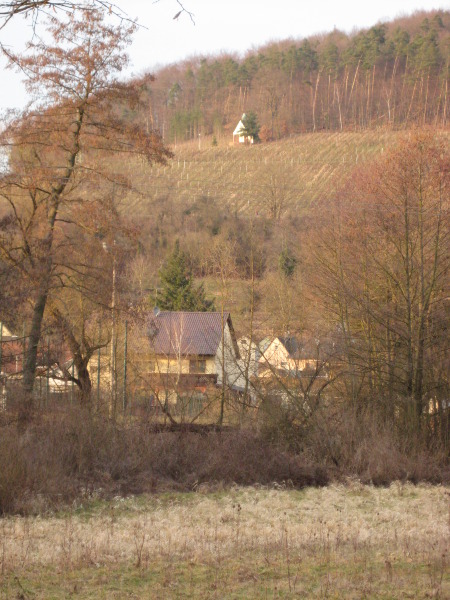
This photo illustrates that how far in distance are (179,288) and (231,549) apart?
107 feet

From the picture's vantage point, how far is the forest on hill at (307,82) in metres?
67.6

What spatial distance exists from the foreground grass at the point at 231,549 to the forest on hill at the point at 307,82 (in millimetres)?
53042

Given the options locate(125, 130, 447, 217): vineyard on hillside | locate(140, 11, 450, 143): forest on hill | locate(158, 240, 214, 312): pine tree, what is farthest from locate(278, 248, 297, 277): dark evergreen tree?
locate(140, 11, 450, 143): forest on hill

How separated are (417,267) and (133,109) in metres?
8.83

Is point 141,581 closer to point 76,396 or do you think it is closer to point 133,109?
point 76,396

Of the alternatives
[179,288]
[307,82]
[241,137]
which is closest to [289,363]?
[179,288]

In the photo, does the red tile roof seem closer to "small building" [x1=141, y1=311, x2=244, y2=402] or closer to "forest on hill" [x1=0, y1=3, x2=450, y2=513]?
"small building" [x1=141, y1=311, x2=244, y2=402]

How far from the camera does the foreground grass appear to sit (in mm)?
6293

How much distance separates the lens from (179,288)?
4041 cm

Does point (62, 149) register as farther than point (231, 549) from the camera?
Yes

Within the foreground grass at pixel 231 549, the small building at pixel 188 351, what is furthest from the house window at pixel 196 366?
the foreground grass at pixel 231 549

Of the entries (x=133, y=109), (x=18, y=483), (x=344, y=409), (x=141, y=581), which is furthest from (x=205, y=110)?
(x=141, y=581)

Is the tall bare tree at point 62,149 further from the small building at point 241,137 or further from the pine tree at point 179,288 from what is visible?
the small building at point 241,137

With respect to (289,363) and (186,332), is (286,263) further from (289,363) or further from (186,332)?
(289,363)
